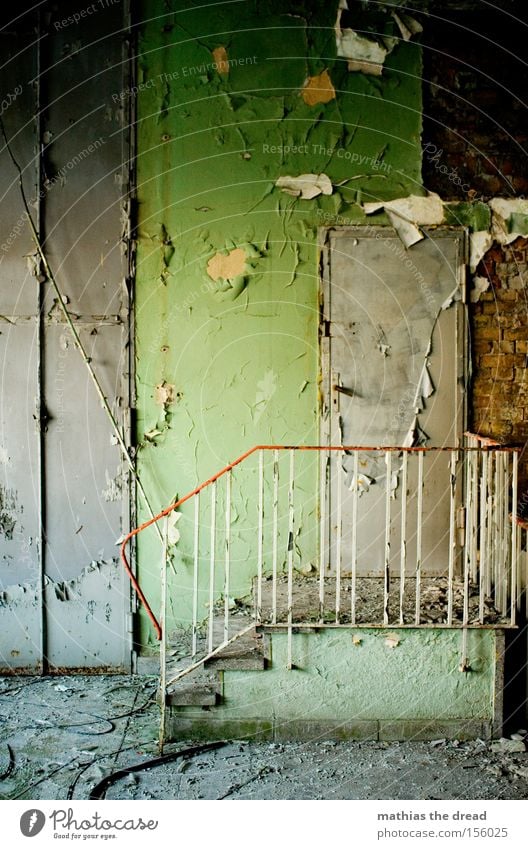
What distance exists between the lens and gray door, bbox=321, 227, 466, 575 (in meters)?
4.48

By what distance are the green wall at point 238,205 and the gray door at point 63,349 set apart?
0.18 metres

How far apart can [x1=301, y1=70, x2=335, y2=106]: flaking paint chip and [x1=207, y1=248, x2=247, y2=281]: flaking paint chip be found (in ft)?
3.14

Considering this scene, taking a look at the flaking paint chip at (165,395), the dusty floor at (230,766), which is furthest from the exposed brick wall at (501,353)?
the flaking paint chip at (165,395)

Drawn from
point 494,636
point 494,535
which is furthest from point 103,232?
point 494,636

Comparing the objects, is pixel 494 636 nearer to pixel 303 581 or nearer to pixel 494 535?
pixel 494 535

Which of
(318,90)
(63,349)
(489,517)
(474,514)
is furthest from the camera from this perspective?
(63,349)

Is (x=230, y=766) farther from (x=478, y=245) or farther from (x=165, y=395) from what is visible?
(x=478, y=245)

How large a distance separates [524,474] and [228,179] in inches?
97.6

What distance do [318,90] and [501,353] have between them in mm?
1876

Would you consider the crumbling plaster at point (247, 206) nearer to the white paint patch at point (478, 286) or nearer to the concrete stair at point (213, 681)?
the white paint patch at point (478, 286)

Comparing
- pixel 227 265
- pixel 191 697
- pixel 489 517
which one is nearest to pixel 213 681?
pixel 191 697

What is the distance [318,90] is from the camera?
4.43 metres

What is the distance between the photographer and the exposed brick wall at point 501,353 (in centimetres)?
451

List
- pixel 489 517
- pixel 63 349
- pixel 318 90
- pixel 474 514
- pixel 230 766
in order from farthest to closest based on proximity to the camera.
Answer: pixel 63 349, pixel 318 90, pixel 474 514, pixel 489 517, pixel 230 766
